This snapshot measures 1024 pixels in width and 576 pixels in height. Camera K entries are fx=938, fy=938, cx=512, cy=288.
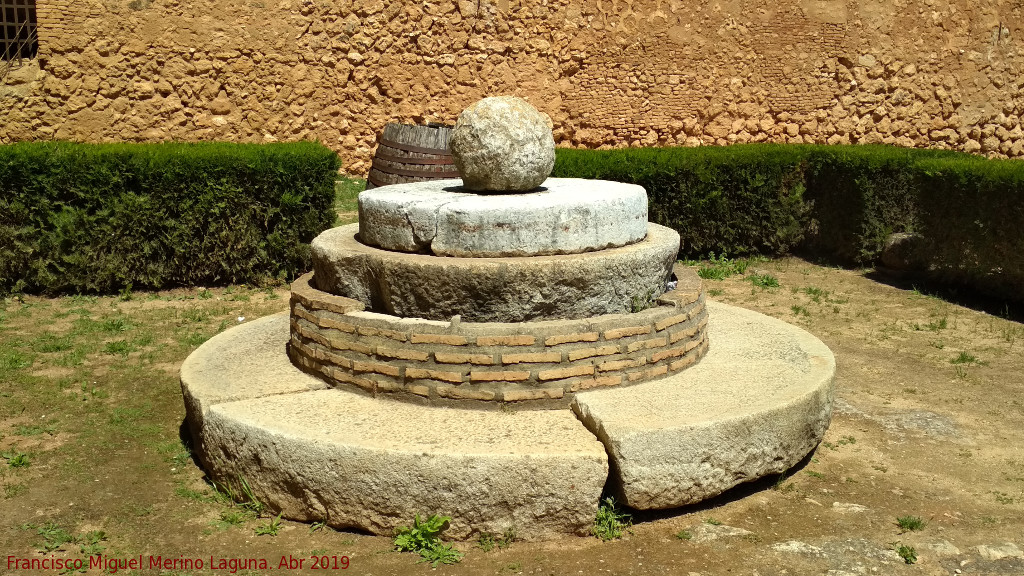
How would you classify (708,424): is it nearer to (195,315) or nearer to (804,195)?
(195,315)

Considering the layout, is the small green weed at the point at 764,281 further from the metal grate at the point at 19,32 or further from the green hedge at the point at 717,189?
the metal grate at the point at 19,32

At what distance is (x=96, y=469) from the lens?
4.59m

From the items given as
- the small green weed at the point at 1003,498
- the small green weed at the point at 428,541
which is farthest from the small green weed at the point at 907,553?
the small green weed at the point at 428,541

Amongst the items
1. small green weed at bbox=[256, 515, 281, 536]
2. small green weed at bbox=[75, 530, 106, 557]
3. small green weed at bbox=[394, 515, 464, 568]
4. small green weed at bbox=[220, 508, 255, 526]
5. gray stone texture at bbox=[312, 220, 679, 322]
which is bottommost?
small green weed at bbox=[75, 530, 106, 557]

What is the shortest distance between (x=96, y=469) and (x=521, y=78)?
943cm

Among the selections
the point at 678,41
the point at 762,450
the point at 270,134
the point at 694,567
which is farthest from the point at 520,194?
the point at 678,41

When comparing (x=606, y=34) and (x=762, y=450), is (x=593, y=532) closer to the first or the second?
(x=762, y=450)

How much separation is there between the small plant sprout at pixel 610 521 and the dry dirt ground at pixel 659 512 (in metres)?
0.06

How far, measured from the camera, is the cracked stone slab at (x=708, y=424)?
3.84 m

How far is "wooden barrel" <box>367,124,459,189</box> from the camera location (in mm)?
8406

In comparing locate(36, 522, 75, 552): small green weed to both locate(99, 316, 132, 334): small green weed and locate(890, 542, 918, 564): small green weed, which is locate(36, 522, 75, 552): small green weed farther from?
locate(890, 542, 918, 564): small green weed

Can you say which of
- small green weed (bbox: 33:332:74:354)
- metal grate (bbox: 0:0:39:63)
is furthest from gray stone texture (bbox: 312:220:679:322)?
metal grate (bbox: 0:0:39:63)

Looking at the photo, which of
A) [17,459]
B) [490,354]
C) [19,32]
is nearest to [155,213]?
[17,459]

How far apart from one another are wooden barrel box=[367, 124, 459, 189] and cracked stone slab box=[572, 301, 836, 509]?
13.7 ft
